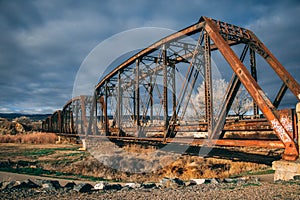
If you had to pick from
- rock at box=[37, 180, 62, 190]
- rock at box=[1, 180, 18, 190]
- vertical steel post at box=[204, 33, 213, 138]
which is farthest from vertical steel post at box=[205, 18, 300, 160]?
rock at box=[1, 180, 18, 190]

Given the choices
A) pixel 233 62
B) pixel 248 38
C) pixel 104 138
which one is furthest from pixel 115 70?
pixel 233 62

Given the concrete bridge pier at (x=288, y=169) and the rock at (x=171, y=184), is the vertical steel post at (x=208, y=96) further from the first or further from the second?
the concrete bridge pier at (x=288, y=169)

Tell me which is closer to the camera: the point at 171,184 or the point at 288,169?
the point at 288,169

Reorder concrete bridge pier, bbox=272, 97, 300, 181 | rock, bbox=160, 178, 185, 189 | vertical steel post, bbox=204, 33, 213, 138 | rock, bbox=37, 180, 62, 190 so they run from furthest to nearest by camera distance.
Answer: vertical steel post, bbox=204, 33, 213, 138, rock, bbox=160, 178, 185, 189, rock, bbox=37, 180, 62, 190, concrete bridge pier, bbox=272, 97, 300, 181

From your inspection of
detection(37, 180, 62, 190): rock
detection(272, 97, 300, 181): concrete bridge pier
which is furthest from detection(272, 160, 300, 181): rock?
detection(37, 180, 62, 190): rock

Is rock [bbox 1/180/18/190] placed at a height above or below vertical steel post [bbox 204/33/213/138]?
below

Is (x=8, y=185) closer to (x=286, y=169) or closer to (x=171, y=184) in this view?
(x=171, y=184)

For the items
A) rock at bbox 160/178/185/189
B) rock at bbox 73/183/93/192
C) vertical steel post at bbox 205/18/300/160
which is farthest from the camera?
rock at bbox 160/178/185/189

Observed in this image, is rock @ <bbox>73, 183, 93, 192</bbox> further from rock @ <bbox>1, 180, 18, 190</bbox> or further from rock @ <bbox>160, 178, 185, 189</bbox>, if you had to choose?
rock @ <bbox>160, 178, 185, 189</bbox>

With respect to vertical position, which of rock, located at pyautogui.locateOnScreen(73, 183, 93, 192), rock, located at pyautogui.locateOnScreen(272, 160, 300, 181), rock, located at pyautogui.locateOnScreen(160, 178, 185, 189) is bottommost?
rock, located at pyautogui.locateOnScreen(160, 178, 185, 189)

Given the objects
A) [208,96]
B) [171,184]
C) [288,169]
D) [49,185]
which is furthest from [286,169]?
[49,185]

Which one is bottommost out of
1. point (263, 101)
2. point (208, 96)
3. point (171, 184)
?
point (171, 184)

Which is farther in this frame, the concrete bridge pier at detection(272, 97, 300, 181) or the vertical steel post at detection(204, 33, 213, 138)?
the vertical steel post at detection(204, 33, 213, 138)

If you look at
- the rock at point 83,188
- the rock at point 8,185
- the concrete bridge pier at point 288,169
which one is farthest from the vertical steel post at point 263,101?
the rock at point 8,185
